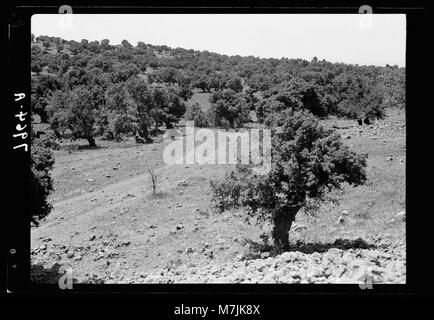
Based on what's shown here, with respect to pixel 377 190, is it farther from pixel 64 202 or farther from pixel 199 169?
pixel 64 202

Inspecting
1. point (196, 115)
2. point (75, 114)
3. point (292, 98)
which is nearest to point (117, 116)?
point (196, 115)

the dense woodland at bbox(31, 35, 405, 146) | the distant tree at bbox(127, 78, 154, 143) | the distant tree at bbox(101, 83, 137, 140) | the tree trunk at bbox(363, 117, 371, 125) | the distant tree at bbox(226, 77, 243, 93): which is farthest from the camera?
the tree trunk at bbox(363, 117, 371, 125)

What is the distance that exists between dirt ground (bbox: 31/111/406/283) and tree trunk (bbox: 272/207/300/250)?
312 millimetres

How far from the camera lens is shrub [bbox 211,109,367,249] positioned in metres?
10.5

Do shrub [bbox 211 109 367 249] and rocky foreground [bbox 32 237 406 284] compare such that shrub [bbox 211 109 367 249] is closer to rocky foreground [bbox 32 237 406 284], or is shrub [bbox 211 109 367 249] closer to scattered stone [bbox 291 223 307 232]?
scattered stone [bbox 291 223 307 232]

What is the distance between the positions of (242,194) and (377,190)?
383 centimetres

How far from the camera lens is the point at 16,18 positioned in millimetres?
5281

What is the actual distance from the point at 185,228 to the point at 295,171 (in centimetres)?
405

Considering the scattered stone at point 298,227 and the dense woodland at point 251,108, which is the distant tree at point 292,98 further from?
the scattered stone at point 298,227

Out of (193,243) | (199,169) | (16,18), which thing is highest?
(16,18)

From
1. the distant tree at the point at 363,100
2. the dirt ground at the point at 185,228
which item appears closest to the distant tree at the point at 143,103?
the dirt ground at the point at 185,228

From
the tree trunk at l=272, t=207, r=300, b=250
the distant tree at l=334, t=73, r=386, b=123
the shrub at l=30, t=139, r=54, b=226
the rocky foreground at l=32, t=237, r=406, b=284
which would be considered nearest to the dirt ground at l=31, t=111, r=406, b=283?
the rocky foreground at l=32, t=237, r=406, b=284

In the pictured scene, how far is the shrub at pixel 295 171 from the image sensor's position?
10.5m
